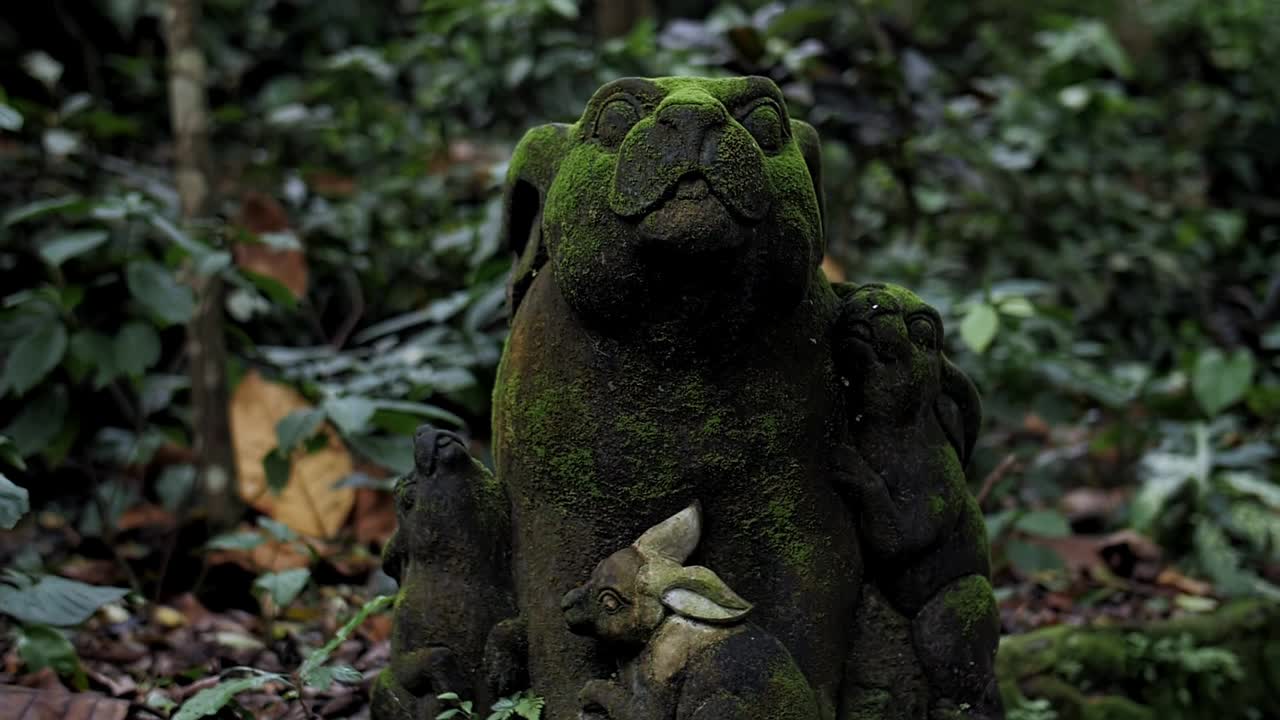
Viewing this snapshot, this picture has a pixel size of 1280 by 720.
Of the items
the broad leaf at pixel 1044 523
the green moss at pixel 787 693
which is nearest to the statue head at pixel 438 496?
the green moss at pixel 787 693

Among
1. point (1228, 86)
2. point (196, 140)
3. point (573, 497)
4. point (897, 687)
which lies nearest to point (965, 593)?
point (897, 687)

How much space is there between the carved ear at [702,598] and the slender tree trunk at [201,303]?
2.60m

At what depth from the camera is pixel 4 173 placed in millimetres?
5875

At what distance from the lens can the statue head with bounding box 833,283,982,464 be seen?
259cm

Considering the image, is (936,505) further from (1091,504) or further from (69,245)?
(1091,504)

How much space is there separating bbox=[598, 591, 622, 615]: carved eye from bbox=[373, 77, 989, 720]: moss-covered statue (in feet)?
0.40

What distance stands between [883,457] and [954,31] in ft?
26.3

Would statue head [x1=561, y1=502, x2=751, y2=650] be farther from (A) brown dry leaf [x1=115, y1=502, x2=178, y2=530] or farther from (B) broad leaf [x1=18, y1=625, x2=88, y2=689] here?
(A) brown dry leaf [x1=115, y1=502, x2=178, y2=530]

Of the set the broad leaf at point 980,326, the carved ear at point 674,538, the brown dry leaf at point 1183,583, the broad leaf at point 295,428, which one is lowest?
the brown dry leaf at point 1183,583

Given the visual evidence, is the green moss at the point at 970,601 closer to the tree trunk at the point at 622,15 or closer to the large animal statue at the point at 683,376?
the large animal statue at the point at 683,376

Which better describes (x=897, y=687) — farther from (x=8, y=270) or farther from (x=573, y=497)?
(x=8, y=270)

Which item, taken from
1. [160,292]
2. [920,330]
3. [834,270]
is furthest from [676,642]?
[834,270]

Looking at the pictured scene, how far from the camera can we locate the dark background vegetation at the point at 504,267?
14.2ft

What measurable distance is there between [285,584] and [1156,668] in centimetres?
273
